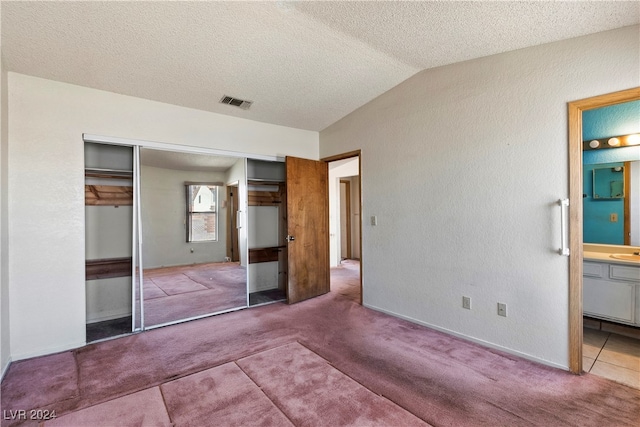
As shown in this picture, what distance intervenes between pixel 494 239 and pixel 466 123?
116 cm

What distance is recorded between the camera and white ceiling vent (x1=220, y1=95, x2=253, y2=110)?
11.0 ft

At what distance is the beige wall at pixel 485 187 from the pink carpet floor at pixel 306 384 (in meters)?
0.42

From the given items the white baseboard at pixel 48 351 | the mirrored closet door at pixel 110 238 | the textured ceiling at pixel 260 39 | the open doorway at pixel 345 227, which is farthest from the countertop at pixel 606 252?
the white baseboard at pixel 48 351

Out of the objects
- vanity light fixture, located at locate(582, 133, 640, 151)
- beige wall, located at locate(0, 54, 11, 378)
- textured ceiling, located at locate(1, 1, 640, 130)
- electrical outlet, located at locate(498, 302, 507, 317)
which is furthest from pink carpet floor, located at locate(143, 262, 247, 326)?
vanity light fixture, located at locate(582, 133, 640, 151)

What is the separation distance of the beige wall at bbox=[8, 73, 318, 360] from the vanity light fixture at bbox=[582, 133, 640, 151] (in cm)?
514

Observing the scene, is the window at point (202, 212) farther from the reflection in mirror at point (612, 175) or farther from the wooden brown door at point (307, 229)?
the reflection in mirror at point (612, 175)

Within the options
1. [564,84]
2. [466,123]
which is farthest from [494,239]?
[564,84]

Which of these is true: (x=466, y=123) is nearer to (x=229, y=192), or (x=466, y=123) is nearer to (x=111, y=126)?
(x=111, y=126)

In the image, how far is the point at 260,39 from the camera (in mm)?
2510

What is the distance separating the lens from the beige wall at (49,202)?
99.6 inches

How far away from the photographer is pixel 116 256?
339cm

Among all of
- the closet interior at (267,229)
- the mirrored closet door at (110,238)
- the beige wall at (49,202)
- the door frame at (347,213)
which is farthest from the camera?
the door frame at (347,213)

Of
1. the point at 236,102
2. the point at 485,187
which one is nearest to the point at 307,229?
the point at 236,102

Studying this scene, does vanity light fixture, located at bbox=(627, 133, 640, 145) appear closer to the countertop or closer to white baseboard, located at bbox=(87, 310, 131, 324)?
the countertop
